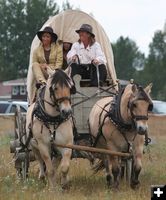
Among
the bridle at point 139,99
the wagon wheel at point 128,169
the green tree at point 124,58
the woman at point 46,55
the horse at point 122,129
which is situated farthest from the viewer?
the green tree at point 124,58

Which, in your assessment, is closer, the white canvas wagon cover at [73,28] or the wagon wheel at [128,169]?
the wagon wheel at [128,169]

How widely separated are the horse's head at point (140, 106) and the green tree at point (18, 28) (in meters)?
59.8

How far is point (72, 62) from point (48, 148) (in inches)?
73.1

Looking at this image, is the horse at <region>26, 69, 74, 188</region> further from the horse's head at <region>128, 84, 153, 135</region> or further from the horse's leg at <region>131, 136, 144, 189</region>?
the horse's leg at <region>131, 136, 144, 189</region>

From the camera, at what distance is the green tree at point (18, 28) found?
230ft

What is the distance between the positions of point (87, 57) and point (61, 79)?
186 cm

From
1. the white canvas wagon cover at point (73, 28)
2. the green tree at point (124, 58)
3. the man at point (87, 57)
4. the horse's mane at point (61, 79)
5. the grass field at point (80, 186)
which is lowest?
the grass field at point (80, 186)

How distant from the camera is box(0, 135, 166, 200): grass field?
28.7 feet

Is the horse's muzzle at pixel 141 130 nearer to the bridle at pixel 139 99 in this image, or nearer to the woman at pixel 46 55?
the bridle at pixel 139 99

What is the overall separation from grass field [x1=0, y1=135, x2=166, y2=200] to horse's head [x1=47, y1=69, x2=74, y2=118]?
1166mm

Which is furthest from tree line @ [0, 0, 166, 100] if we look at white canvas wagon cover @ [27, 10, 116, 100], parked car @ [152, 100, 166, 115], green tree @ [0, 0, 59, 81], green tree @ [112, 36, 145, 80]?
white canvas wagon cover @ [27, 10, 116, 100]

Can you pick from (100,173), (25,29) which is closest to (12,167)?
(100,173)

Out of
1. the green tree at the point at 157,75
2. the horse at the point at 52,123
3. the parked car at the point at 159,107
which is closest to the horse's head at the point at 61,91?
the horse at the point at 52,123

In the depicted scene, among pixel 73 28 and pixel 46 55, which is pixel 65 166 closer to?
pixel 46 55
